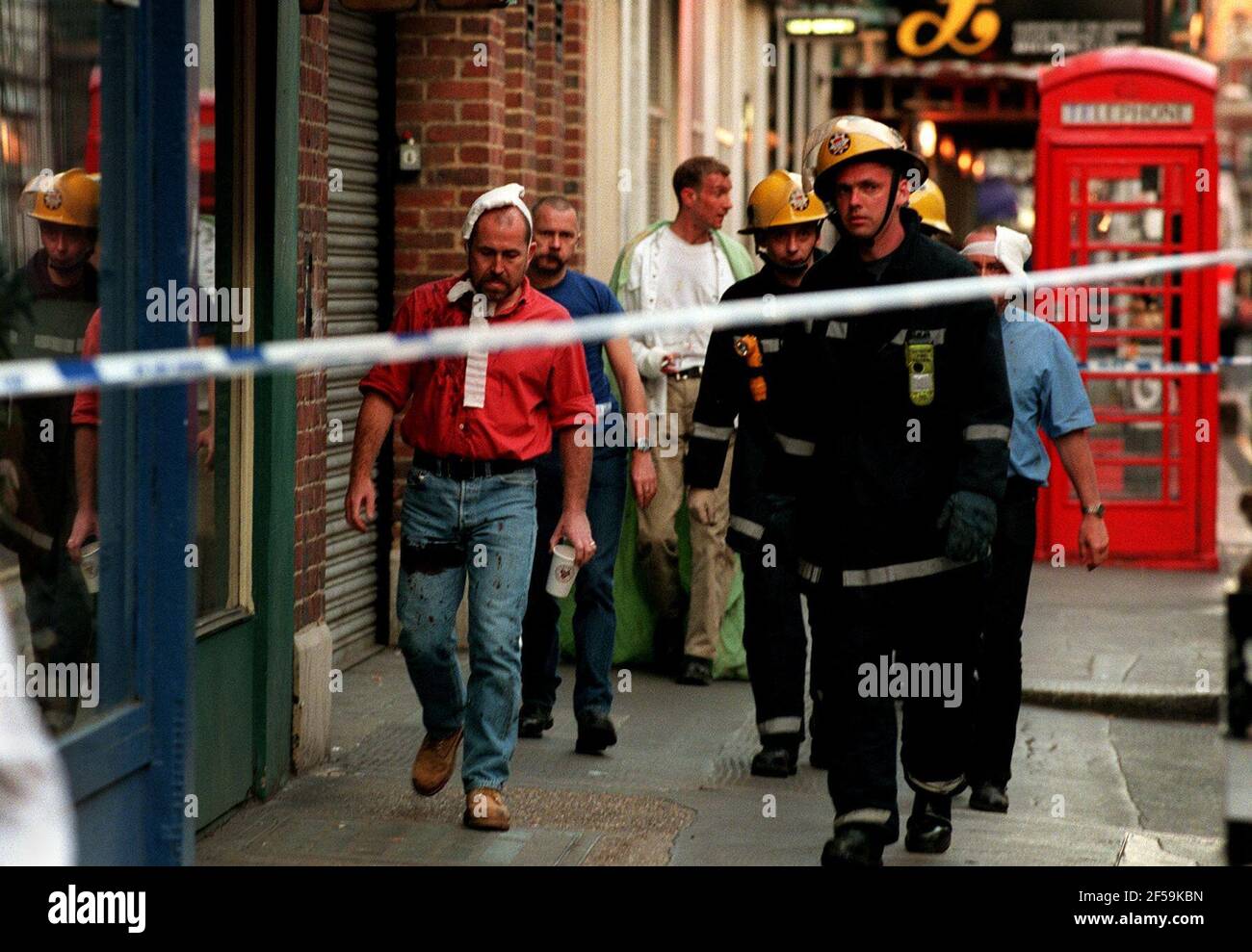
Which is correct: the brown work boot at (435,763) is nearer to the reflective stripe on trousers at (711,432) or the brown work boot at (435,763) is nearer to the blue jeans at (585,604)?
the blue jeans at (585,604)

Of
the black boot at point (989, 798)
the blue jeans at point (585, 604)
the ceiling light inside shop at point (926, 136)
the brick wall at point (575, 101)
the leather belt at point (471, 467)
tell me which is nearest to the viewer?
the leather belt at point (471, 467)

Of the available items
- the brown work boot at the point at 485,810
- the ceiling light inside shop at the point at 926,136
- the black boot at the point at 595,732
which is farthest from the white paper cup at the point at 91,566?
the ceiling light inside shop at the point at 926,136

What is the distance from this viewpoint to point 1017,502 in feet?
22.3

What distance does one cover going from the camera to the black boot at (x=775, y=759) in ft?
24.4

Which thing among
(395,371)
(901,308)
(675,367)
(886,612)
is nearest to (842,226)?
(901,308)

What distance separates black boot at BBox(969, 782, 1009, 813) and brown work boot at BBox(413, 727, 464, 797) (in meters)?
1.77

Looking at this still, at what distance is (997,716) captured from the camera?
271 inches

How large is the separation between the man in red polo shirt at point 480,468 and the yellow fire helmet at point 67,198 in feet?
5.16


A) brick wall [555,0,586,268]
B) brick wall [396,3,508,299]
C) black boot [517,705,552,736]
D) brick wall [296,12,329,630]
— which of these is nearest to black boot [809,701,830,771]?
black boot [517,705,552,736]

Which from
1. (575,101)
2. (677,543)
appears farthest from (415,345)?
(575,101)

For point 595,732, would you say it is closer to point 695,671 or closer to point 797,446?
point 695,671

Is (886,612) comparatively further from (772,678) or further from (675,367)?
(675,367)

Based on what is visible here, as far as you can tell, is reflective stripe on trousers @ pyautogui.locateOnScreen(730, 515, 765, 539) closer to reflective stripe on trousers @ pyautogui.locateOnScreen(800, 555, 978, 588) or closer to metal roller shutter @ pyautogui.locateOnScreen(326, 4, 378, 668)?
reflective stripe on trousers @ pyautogui.locateOnScreen(800, 555, 978, 588)

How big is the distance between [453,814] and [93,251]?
2.46m
